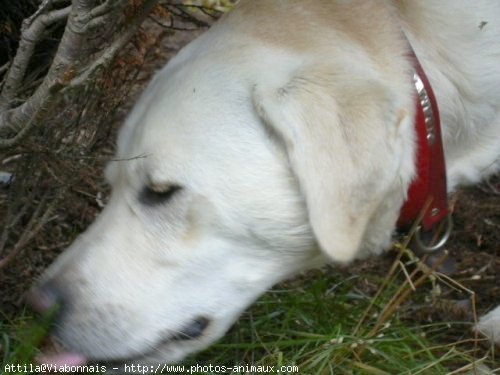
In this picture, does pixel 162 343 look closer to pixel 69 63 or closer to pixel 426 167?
pixel 69 63

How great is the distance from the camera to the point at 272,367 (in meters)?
2.60

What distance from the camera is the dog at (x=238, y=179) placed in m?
2.19

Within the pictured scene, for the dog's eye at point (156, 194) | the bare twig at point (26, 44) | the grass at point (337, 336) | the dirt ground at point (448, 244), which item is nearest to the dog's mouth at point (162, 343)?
the grass at point (337, 336)

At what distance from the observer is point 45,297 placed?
2350 millimetres

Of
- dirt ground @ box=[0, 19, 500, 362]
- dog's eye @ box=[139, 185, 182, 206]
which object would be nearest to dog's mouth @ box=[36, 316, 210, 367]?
dog's eye @ box=[139, 185, 182, 206]

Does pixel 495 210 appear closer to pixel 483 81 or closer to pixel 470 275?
pixel 470 275

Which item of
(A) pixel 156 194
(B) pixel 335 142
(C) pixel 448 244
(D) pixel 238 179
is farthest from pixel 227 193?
(C) pixel 448 244

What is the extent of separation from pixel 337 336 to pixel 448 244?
1070mm

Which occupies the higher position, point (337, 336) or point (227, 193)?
point (227, 193)

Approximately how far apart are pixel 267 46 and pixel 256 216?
48 centimetres

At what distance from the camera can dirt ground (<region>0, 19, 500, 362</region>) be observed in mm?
3001

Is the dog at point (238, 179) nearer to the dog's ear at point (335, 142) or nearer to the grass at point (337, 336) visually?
the dog's ear at point (335, 142)

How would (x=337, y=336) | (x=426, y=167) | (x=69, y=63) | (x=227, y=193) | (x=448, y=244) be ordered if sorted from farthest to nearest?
(x=448, y=244) < (x=337, y=336) < (x=426, y=167) < (x=227, y=193) < (x=69, y=63)

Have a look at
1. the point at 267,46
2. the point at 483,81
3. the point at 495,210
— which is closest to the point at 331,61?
the point at 267,46
